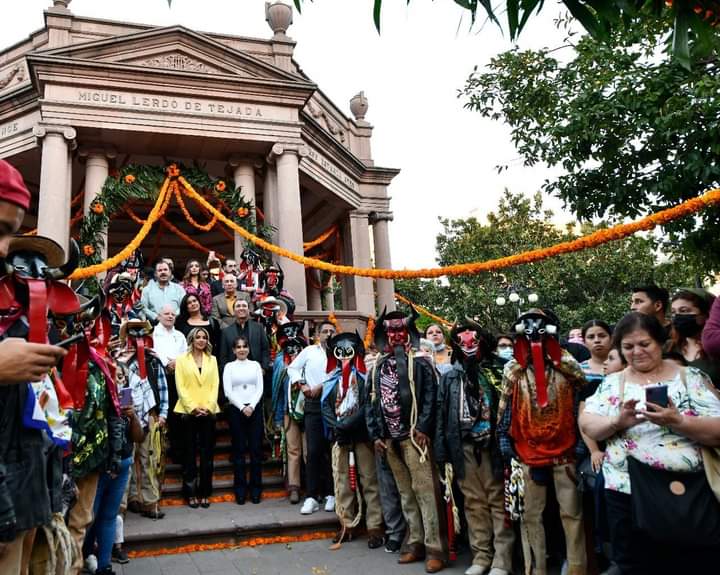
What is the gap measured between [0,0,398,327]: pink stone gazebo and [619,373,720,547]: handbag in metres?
12.0

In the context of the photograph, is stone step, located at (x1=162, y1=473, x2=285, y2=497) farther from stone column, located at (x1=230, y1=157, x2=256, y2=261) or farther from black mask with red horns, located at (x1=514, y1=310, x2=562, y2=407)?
stone column, located at (x1=230, y1=157, x2=256, y2=261)

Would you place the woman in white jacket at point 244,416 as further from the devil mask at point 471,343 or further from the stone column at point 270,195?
the stone column at point 270,195

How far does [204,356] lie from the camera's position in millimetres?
8023

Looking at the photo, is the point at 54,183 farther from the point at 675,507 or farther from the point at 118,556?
the point at 675,507

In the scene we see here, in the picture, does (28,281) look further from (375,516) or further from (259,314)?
(259,314)

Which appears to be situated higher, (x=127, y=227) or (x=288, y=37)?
(x=288, y=37)

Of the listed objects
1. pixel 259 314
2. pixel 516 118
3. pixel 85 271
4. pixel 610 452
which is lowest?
pixel 610 452

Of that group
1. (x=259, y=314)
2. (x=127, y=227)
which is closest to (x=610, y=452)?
(x=259, y=314)

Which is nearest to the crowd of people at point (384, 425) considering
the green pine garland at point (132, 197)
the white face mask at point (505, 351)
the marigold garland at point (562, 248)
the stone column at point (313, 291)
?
the white face mask at point (505, 351)

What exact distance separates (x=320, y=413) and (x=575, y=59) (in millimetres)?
6080

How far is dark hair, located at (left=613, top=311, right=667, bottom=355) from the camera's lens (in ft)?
12.4

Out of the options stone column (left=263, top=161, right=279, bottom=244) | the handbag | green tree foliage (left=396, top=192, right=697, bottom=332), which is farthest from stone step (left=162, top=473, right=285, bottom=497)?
green tree foliage (left=396, top=192, right=697, bottom=332)

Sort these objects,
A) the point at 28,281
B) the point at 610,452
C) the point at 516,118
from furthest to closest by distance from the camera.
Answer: the point at 516,118, the point at 610,452, the point at 28,281

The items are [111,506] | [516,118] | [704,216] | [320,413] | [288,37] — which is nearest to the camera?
[111,506]
